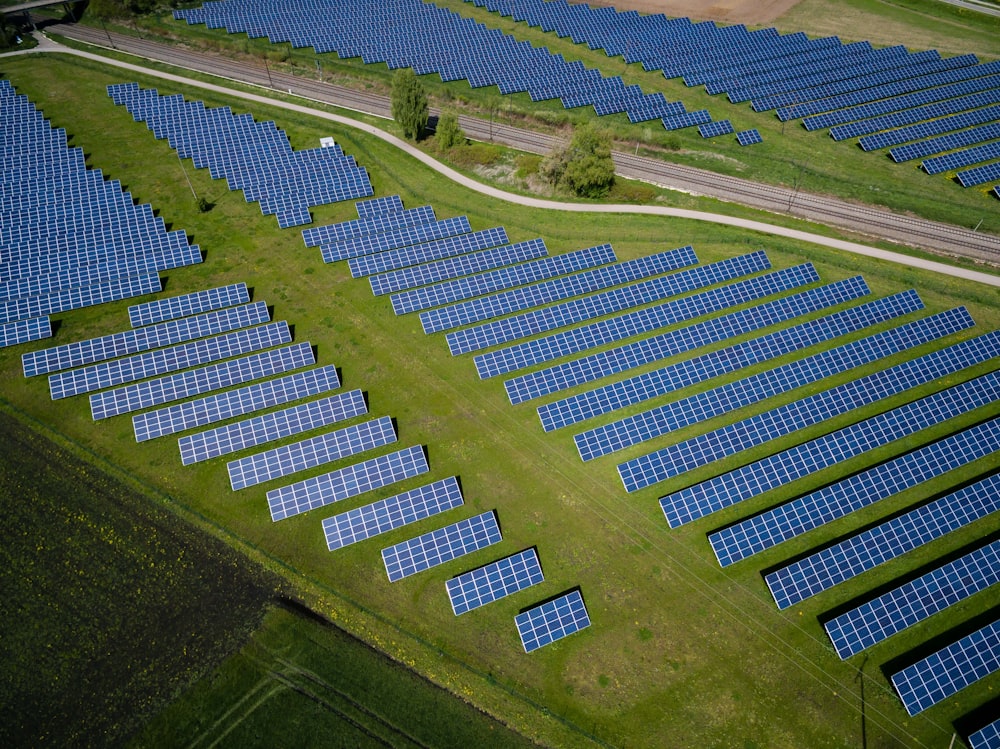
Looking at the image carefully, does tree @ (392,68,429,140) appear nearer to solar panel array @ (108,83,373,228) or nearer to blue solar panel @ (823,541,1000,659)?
solar panel array @ (108,83,373,228)

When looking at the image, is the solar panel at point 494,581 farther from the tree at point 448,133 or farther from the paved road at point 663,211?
the tree at point 448,133

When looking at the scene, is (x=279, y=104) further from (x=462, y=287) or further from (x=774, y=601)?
(x=774, y=601)

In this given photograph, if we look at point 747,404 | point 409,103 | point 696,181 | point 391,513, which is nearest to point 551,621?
point 391,513

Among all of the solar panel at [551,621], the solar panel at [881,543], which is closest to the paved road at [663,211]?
the solar panel at [881,543]

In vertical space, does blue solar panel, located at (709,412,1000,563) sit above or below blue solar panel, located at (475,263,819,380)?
below

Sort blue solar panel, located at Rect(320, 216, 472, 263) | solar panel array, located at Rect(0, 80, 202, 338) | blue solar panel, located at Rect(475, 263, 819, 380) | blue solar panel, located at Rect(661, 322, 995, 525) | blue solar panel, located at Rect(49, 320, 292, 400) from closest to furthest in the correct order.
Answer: blue solar panel, located at Rect(661, 322, 995, 525)
blue solar panel, located at Rect(49, 320, 292, 400)
blue solar panel, located at Rect(475, 263, 819, 380)
solar panel array, located at Rect(0, 80, 202, 338)
blue solar panel, located at Rect(320, 216, 472, 263)

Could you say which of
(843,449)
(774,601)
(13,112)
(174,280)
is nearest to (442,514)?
(774,601)

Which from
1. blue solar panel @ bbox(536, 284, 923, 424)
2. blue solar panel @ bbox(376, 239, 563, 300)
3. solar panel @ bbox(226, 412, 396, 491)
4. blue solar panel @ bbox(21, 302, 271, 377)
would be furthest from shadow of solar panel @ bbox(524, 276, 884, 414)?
blue solar panel @ bbox(21, 302, 271, 377)

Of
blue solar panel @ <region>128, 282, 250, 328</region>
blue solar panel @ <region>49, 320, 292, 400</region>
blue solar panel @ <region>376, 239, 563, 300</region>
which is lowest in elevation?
blue solar panel @ <region>49, 320, 292, 400</region>
